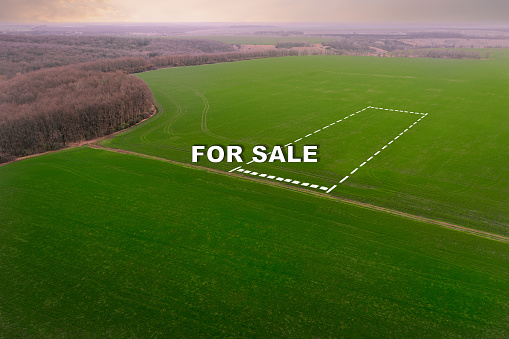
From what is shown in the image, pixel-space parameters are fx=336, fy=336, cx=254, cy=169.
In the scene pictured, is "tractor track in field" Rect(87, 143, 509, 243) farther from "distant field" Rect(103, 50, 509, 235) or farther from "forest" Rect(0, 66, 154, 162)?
"forest" Rect(0, 66, 154, 162)

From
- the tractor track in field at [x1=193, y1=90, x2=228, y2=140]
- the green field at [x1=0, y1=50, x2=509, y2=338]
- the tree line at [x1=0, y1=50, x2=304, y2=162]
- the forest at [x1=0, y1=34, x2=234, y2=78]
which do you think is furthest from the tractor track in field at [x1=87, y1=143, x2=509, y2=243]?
the forest at [x1=0, y1=34, x2=234, y2=78]

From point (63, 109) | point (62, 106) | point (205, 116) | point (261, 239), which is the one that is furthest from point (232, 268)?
point (62, 106)

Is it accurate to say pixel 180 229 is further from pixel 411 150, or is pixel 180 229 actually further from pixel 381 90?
pixel 381 90

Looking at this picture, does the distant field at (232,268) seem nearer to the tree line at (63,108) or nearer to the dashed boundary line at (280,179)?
the dashed boundary line at (280,179)

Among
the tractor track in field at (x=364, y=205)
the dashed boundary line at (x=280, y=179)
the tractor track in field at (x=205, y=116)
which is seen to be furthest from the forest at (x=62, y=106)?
the dashed boundary line at (x=280, y=179)

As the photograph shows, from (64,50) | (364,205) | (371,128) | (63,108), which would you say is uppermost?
(64,50)

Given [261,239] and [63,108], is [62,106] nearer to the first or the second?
[63,108]
